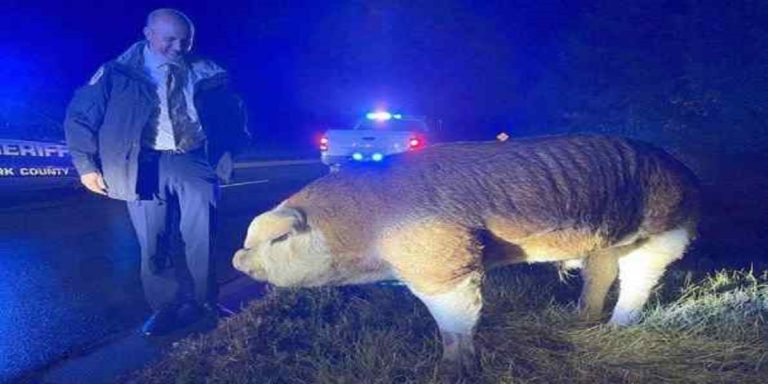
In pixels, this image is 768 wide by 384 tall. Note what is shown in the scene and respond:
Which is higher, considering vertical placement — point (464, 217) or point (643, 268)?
point (464, 217)

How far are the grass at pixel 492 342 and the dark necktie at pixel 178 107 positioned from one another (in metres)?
1.32

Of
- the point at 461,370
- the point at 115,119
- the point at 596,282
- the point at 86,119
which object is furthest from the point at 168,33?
the point at 596,282

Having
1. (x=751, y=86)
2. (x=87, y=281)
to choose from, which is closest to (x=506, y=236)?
(x=87, y=281)

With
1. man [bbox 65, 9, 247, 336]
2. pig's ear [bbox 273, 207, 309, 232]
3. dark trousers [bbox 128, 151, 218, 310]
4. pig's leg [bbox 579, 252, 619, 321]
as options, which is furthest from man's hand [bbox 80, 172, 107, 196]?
pig's leg [bbox 579, 252, 619, 321]

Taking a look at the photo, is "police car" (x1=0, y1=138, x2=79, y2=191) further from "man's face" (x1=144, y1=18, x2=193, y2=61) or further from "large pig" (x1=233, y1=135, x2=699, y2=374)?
"large pig" (x1=233, y1=135, x2=699, y2=374)

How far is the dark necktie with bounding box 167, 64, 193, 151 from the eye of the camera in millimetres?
4180

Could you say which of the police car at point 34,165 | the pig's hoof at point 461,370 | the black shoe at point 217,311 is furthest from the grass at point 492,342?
the police car at point 34,165

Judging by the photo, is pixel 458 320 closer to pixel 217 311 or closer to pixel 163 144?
pixel 217 311

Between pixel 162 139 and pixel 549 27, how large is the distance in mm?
25029

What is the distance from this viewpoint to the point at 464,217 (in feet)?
11.4

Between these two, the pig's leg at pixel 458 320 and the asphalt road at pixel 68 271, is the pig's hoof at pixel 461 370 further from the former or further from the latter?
the asphalt road at pixel 68 271

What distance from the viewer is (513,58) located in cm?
3403

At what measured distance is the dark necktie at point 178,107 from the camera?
418 cm

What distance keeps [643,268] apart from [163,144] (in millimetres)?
3355
